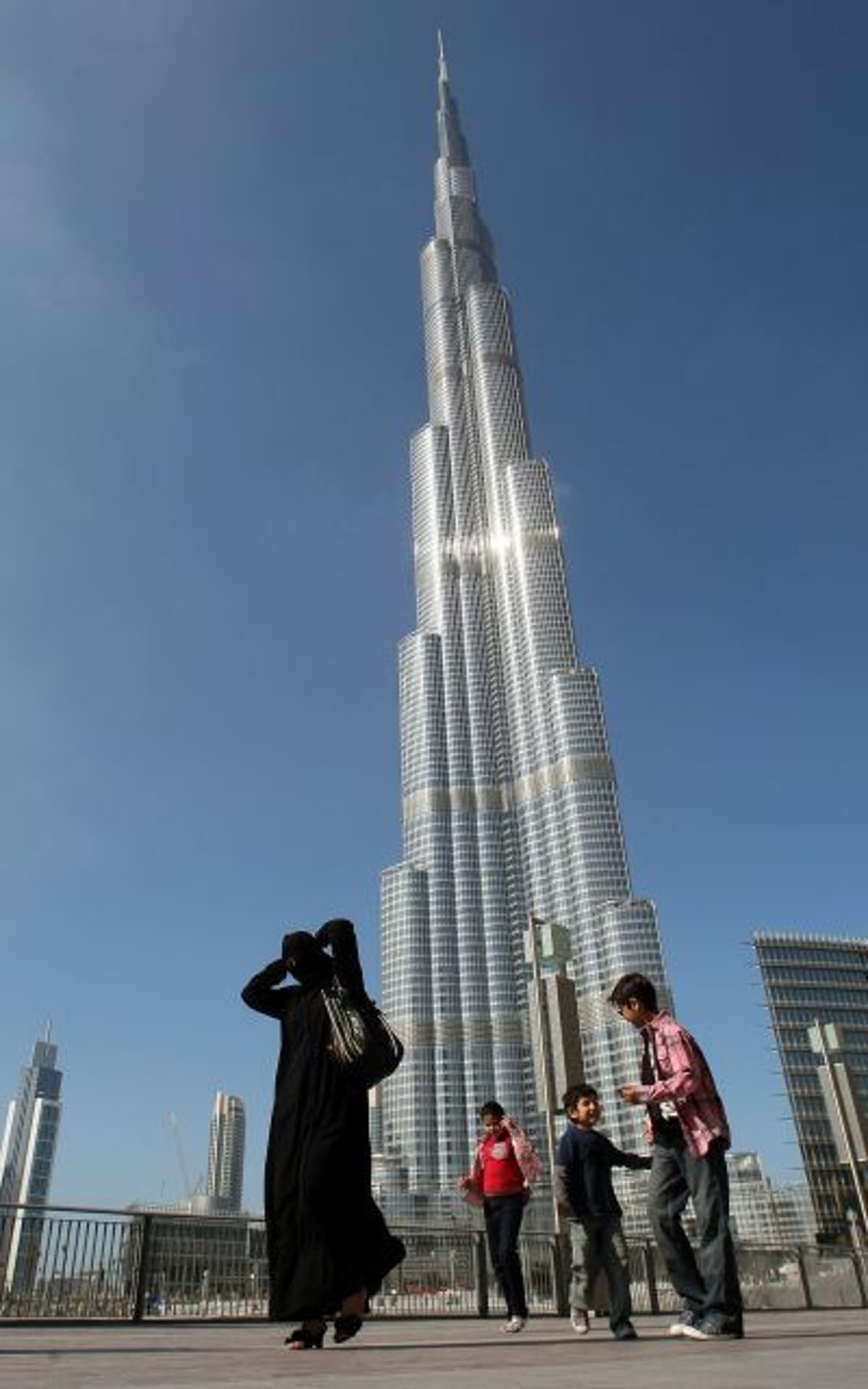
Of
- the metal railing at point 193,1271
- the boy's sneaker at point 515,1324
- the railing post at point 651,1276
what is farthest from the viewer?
the railing post at point 651,1276

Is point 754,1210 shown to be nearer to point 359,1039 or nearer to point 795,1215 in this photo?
point 795,1215

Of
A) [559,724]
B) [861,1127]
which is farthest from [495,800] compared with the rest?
[861,1127]

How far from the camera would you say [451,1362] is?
11.4 feet

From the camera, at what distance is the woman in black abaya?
167 inches

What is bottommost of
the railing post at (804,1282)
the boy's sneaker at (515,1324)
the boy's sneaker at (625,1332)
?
the railing post at (804,1282)

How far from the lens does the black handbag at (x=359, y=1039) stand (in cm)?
461

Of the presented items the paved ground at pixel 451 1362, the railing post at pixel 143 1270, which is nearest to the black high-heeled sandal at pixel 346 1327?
the paved ground at pixel 451 1362

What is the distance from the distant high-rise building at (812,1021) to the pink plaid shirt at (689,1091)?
266 ft

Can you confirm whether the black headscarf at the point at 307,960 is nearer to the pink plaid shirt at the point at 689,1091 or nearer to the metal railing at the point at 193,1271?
the pink plaid shirt at the point at 689,1091

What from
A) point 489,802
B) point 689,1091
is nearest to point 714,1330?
point 689,1091

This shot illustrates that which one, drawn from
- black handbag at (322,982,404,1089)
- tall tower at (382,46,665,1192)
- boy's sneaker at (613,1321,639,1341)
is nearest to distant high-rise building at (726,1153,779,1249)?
tall tower at (382,46,665,1192)

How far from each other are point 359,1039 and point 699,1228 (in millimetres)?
2173

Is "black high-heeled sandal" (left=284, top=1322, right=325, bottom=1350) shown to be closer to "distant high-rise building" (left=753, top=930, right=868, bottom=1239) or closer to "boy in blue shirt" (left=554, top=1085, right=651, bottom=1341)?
"boy in blue shirt" (left=554, top=1085, right=651, bottom=1341)

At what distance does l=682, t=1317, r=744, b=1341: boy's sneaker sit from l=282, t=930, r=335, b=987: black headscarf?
260cm
